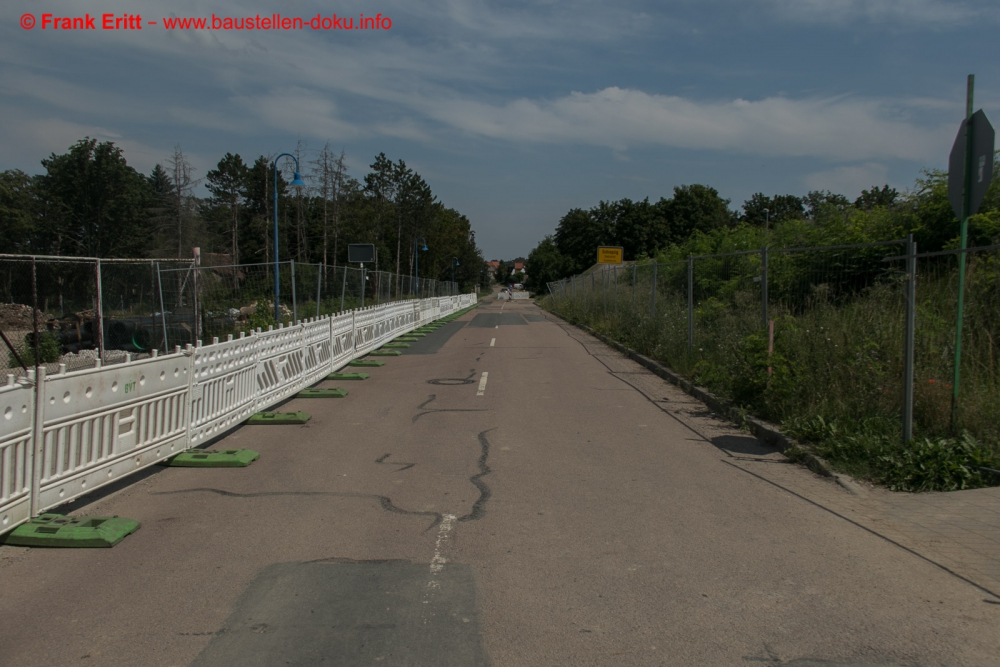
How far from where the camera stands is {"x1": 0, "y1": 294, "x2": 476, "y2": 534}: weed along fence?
4.88m

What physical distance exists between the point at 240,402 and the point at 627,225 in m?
78.8

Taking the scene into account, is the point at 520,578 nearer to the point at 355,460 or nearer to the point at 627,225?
the point at 355,460

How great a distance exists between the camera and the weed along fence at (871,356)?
665cm

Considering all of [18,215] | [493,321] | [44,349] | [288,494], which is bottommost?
[288,494]

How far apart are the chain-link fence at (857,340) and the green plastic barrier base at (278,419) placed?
598cm

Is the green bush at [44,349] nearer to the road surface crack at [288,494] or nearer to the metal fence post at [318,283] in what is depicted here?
the metal fence post at [318,283]

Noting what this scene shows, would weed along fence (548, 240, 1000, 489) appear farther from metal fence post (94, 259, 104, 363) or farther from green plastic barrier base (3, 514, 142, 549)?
metal fence post (94, 259, 104, 363)

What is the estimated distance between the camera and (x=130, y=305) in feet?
53.1

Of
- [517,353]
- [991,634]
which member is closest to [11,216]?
[517,353]

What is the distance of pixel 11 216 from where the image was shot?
4822 cm

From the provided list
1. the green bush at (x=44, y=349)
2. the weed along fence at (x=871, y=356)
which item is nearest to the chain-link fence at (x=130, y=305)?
the green bush at (x=44, y=349)

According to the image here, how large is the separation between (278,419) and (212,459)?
85.2 inches

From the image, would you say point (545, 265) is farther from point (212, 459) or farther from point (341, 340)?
point (212, 459)

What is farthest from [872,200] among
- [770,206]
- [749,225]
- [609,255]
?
[770,206]
